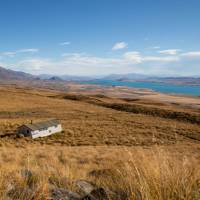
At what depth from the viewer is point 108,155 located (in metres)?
19.6

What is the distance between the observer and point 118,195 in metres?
3.21

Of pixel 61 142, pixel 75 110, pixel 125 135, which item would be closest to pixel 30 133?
pixel 61 142

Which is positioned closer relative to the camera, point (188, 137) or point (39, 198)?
point (39, 198)

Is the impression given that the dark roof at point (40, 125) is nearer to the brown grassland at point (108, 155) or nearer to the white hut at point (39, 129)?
the white hut at point (39, 129)

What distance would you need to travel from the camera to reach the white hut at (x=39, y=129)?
32.0m

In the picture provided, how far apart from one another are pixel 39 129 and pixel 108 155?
1584 centimetres

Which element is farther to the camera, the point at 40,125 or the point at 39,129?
the point at 40,125

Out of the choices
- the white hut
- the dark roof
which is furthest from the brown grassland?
the dark roof

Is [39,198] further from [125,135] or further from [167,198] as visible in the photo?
[125,135]

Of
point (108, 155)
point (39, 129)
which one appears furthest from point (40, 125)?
point (108, 155)

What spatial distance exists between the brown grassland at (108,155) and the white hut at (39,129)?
1.19 metres

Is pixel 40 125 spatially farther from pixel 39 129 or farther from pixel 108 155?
pixel 108 155

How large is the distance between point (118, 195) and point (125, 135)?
3182 centimetres

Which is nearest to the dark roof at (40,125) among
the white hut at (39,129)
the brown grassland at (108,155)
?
the white hut at (39,129)
